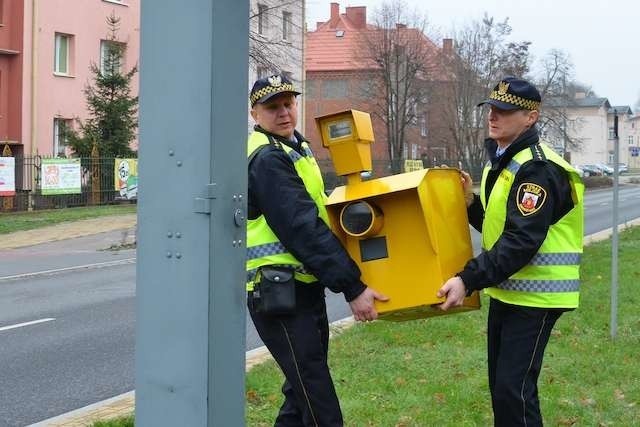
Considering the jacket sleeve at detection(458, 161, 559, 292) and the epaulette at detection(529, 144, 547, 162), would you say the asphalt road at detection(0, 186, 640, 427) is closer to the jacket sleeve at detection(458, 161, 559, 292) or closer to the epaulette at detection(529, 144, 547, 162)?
the jacket sleeve at detection(458, 161, 559, 292)

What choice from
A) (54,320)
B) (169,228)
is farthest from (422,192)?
(54,320)

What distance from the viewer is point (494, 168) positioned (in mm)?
4016

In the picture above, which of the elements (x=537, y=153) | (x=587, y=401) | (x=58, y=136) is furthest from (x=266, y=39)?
(x=537, y=153)

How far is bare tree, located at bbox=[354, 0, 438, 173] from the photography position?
4681 cm

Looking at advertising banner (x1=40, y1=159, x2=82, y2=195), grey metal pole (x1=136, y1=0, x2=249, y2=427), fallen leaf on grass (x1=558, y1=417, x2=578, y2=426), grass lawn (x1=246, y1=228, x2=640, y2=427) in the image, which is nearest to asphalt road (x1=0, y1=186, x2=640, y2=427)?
grass lawn (x1=246, y1=228, x2=640, y2=427)

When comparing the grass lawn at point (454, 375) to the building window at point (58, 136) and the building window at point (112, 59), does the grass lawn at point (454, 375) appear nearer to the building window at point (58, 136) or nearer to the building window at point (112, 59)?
the building window at point (112, 59)

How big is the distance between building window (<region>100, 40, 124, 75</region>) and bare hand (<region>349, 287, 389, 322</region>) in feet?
97.6

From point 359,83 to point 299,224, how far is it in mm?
47867

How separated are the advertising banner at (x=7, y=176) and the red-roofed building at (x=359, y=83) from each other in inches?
680

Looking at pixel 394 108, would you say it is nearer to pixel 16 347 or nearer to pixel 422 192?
pixel 16 347

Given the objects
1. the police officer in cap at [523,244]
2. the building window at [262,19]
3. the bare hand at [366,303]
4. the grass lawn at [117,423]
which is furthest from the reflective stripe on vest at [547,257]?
the building window at [262,19]

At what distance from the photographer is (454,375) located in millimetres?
6531

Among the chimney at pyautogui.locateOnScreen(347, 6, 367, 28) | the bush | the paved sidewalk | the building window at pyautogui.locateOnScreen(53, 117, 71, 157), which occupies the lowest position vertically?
the paved sidewalk

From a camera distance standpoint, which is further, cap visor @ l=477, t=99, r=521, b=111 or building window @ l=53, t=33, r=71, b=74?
building window @ l=53, t=33, r=71, b=74
